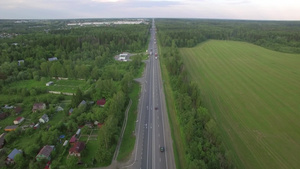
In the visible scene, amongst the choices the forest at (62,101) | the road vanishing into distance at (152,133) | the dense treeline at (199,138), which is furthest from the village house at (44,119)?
the dense treeline at (199,138)

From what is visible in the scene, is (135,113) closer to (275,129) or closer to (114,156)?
(114,156)

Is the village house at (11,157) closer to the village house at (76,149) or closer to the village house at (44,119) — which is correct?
the village house at (76,149)

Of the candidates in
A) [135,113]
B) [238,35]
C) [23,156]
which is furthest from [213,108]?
[238,35]

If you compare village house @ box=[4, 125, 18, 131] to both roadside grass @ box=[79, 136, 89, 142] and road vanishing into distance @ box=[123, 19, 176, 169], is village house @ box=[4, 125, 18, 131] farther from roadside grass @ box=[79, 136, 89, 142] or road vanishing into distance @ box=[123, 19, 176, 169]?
road vanishing into distance @ box=[123, 19, 176, 169]

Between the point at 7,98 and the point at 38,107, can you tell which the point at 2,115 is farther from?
the point at 7,98

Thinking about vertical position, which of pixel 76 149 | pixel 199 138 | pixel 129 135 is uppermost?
pixel 199 138

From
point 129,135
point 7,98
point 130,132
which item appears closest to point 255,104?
point 130,132
